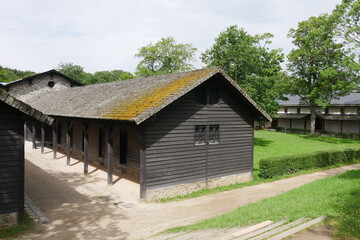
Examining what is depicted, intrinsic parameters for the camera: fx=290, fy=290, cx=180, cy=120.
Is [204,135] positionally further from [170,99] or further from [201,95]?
[170,99]

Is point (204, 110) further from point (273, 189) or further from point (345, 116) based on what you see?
point (345, 116)

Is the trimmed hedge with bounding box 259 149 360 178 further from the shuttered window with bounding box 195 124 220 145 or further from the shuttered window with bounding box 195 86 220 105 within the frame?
the shuttered window with bounding box 195 86 220 105

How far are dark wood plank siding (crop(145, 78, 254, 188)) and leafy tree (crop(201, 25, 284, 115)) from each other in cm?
1302

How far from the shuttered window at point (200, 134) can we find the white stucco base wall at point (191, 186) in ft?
7.10

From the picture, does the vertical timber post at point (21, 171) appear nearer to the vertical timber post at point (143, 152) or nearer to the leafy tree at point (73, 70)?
the vertical timber post at point (143, 152)

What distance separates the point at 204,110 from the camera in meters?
15.3

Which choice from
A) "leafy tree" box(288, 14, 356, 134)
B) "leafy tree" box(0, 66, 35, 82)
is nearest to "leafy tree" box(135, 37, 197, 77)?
"leafy tree" box(288, 14, 356, 134)

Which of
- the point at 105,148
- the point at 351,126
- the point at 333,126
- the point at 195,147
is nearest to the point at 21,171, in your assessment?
the point at 195,147

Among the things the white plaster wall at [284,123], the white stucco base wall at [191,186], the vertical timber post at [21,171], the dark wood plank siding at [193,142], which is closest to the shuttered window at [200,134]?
the dark wood plank siding at [193,142]

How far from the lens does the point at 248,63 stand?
100.0ft

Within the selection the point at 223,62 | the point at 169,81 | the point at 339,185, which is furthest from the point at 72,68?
the point at 339,185

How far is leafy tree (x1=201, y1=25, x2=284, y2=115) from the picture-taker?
2983 centimetres

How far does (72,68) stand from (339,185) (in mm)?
94625

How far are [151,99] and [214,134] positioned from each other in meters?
4.28
